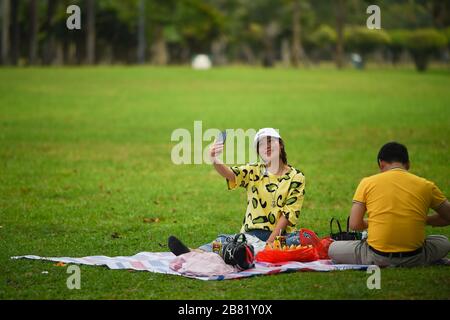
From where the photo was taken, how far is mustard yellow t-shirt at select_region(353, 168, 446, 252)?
7668mm

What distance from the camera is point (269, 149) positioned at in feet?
28.3

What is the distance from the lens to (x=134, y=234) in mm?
10070

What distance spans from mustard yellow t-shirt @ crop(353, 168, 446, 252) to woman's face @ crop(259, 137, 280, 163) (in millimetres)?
1172

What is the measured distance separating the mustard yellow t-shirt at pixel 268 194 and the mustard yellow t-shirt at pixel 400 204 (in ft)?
3.33

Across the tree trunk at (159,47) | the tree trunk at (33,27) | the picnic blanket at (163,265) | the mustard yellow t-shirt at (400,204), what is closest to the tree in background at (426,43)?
the tree trunk at (159,47)

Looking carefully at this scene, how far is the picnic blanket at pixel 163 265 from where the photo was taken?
7.80 metres

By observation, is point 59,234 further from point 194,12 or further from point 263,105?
point 194,12

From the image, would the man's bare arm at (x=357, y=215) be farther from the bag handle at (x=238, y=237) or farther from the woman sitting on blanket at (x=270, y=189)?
the bag handle at (x=238, y=237)

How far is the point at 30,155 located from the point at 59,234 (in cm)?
803

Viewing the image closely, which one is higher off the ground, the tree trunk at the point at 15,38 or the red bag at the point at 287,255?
the tree trunk at the point at 15,38

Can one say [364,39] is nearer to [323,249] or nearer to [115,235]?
[115,235]

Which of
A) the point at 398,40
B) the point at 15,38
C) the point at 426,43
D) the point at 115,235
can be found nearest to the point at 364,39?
the point at 398,40

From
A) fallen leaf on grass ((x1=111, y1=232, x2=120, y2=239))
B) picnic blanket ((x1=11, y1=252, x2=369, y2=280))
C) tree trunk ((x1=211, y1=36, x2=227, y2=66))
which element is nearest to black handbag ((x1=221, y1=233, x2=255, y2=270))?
picnic blanket ((x1=11, y1=252, x2=369, y2=280))
